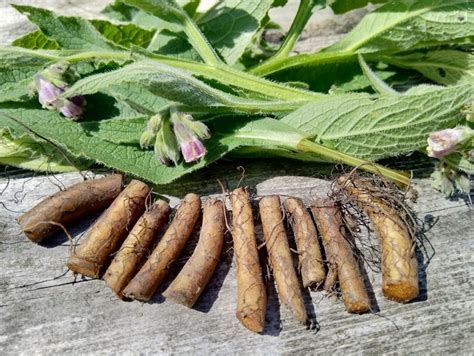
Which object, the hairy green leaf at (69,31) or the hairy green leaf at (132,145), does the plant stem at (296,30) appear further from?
the hairy green leaf at (69,31)

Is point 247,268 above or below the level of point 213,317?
above

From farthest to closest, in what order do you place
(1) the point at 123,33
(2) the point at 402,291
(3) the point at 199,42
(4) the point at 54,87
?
1. (1) the point at 123,33
2. (3) the point at 199,42
3. (4) the point at 54,87
4. (2) the point at 402,291

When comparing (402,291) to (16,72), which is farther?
(16,72)

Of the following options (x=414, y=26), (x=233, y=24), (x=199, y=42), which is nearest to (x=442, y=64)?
(x=414, y=26)

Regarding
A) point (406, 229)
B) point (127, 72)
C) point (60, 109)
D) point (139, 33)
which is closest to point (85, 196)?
point (60, 109)

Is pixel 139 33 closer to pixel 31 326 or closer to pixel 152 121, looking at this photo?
pixel 152 121

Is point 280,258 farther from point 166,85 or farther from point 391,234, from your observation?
point 166,85

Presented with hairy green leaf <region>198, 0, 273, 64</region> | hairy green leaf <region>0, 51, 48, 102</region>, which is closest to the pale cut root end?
hairy green leaf <region>198, 0, 273, 64</region>

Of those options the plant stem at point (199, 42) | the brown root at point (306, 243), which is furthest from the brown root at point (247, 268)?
the plant stem at point (199, 42)
